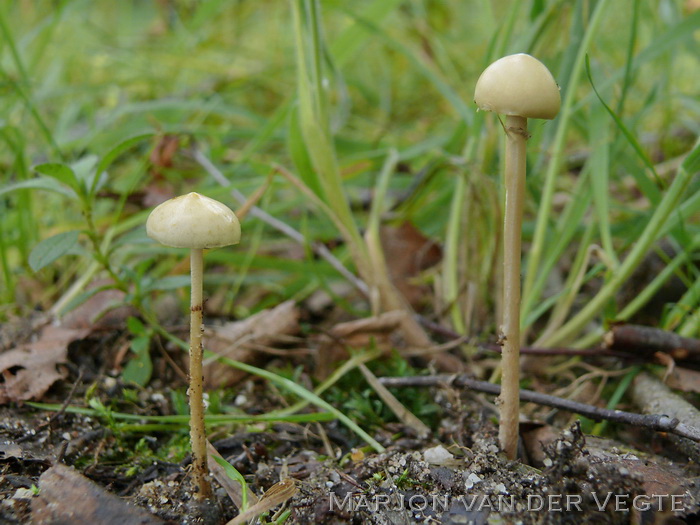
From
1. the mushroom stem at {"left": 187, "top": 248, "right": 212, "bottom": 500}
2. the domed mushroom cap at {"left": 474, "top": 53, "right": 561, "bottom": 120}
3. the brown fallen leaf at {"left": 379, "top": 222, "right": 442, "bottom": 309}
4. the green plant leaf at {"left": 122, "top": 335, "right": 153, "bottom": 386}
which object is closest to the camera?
the domed mushroom cap at {"left": 474, "top": 53, "right": 561, "bottom": 120}

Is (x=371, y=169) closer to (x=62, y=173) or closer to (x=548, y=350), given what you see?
(x=548, y=350)

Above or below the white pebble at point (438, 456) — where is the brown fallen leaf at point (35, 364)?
above

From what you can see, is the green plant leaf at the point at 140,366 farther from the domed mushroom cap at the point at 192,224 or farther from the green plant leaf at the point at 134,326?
the domed mushroom cap at the point at 192,224

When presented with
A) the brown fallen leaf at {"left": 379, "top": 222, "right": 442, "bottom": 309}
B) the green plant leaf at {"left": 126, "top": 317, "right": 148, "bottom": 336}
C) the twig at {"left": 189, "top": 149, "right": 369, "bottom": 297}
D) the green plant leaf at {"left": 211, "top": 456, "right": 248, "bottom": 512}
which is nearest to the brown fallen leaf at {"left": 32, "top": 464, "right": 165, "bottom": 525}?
the green plant leaf at {"left": 211, "top": 456, "right": 248, "bottom": 512}

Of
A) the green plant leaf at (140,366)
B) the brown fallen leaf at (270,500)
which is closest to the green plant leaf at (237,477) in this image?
the brown fallen leaf at (270,500)

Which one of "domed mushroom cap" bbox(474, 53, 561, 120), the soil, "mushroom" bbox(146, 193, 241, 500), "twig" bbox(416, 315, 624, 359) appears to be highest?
"domed mushroom cap" bbox(474, 53, 561, 120)

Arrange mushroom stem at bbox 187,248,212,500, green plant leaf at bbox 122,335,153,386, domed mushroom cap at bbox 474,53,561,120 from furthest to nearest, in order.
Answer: green plant leaf at bbox 122,335,153,386 < mushroom stem at bbox 187,248,212,500 < domed mushroom cap at bbox 474,53,561,120

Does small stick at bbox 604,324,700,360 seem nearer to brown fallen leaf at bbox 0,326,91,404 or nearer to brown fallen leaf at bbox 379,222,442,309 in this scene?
brown fallen leaf at bbox 379,222,442,309

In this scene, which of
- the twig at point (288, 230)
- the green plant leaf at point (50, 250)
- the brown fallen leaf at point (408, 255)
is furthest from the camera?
the brown fallen leaf at point (408, 255)
